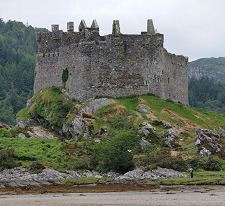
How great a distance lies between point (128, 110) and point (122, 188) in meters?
20.5

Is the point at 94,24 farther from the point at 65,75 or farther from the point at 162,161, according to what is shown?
the point at 162,161

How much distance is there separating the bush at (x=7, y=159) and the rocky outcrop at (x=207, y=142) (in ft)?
62.4

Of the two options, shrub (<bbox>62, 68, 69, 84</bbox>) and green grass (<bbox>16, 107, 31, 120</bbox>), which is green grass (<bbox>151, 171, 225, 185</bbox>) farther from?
green grass (<bbox>16, 107, 31, 120</bbox>)

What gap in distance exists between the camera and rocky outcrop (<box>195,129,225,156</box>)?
59803mm

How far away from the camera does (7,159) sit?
5706cm

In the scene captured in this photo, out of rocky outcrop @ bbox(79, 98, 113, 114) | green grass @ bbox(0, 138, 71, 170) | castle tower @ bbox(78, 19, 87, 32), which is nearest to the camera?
green grass @ bbox(0, 138, 71, 170)

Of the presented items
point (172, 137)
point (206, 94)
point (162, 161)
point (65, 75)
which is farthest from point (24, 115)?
point (206, 94)

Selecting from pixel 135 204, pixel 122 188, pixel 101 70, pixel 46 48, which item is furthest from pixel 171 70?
pixel 135 204

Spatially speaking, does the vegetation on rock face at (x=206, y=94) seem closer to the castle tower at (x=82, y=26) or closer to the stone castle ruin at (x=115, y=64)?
the castle tower at (x=82, y=26)

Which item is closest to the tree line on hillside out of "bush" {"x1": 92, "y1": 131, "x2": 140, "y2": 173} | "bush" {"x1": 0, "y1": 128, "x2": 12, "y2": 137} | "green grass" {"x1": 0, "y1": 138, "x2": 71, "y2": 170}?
"bush" {"x1": 0, "y1": 128, "x2": 12, "y2": 137}

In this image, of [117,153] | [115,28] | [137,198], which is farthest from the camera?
[115,28]

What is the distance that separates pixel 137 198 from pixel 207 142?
1982 centimetres

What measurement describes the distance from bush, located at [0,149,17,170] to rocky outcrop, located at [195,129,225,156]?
19020 millimetres

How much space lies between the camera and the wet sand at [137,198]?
40.5m
